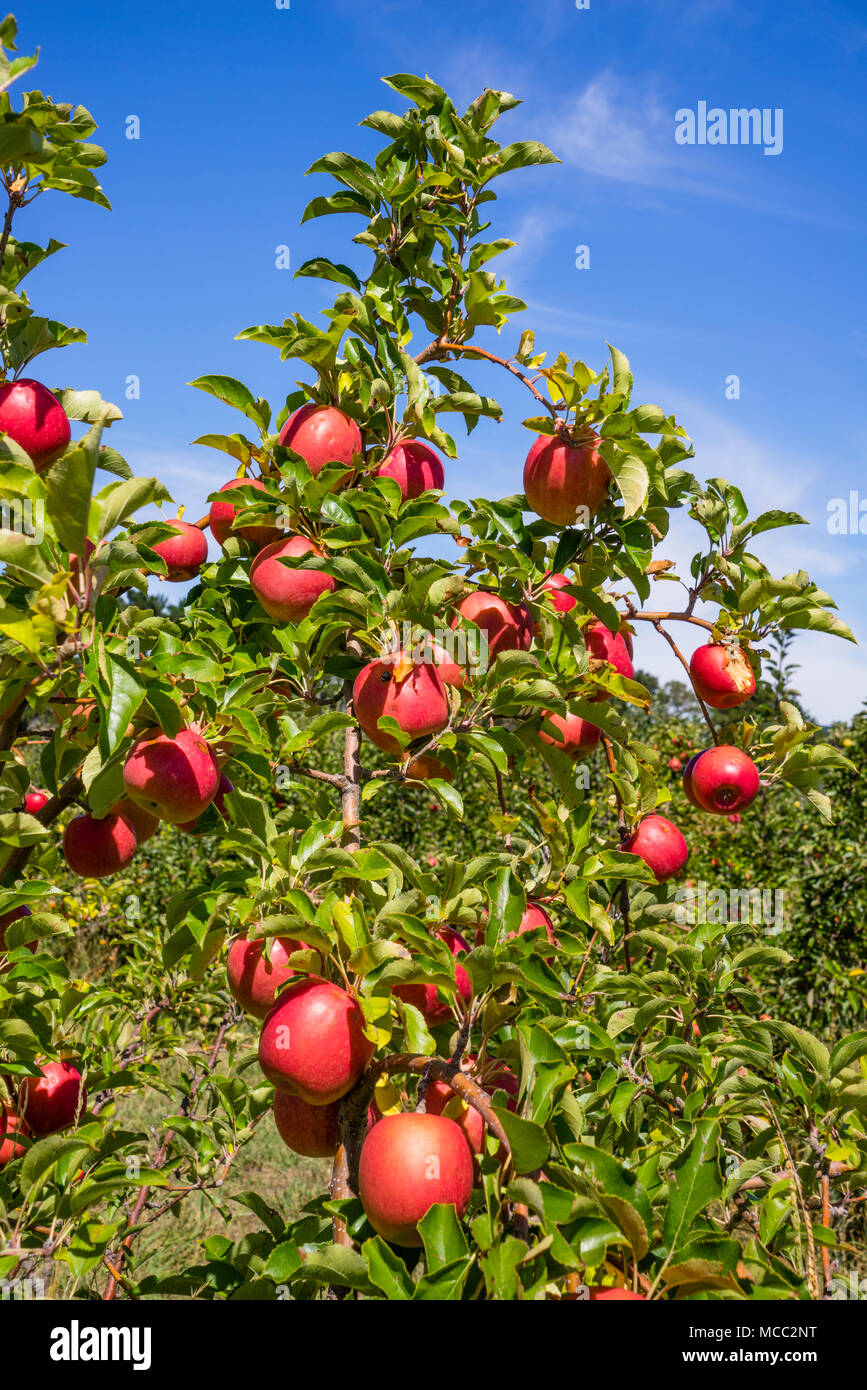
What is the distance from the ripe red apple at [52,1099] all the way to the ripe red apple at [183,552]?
1.08m

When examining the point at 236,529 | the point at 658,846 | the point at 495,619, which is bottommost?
the point at 658,846

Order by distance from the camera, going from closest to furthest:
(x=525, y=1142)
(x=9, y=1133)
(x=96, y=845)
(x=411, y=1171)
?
(x=525, y=1142)
(x=411, y=1171)
(x=9, y=1133)
(x=96, y=845)

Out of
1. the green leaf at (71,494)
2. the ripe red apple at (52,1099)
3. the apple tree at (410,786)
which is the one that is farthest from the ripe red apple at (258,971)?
the green leaf at (71,494)

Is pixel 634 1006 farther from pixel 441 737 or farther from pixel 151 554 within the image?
pixel 151 554

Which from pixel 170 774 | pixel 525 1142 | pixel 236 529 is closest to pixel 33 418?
pixel 236 529

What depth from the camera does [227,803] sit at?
62.5 inches

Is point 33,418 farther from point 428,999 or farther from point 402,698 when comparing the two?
point 428,999

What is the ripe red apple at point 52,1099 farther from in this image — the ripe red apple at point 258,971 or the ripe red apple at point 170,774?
the ripe red apple at point 170,774

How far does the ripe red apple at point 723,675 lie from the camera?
2.12 metres

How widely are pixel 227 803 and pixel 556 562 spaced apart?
0.79 metres

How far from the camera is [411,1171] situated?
115cm

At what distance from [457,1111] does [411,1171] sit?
151 mm
